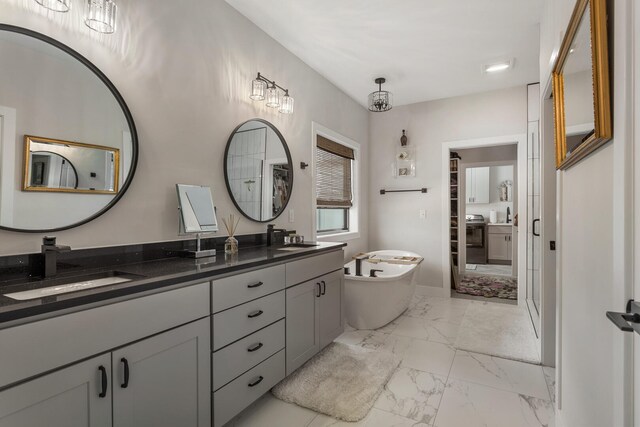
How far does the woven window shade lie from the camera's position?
3777 millimetres

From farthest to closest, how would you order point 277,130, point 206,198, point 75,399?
point 277,130
point 206,198
point 75,399

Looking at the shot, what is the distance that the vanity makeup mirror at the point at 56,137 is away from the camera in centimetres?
134

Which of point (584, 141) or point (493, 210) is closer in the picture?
point (584, 141)

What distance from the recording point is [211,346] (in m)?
1.55

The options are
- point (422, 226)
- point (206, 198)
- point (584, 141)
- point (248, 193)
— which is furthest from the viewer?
point (422, 226)

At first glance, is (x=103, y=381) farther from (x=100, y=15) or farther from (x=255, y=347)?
(x=100, y=15)

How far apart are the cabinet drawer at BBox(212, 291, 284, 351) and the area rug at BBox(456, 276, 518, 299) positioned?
11.8 ft

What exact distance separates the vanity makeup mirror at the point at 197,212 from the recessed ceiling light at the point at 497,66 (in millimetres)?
3147

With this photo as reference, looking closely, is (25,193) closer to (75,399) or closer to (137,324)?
(137,324)

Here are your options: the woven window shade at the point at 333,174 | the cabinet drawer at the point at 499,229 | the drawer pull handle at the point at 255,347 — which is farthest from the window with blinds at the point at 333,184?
the cabinet drawer at the point at 499,229

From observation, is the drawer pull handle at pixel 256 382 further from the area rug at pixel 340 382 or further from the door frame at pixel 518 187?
the door frame at pixel 518 187

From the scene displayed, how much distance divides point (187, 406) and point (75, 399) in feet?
1.63

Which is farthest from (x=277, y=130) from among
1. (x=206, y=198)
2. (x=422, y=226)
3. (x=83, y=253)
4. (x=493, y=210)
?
(x=493, y=210)

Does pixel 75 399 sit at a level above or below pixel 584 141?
below
